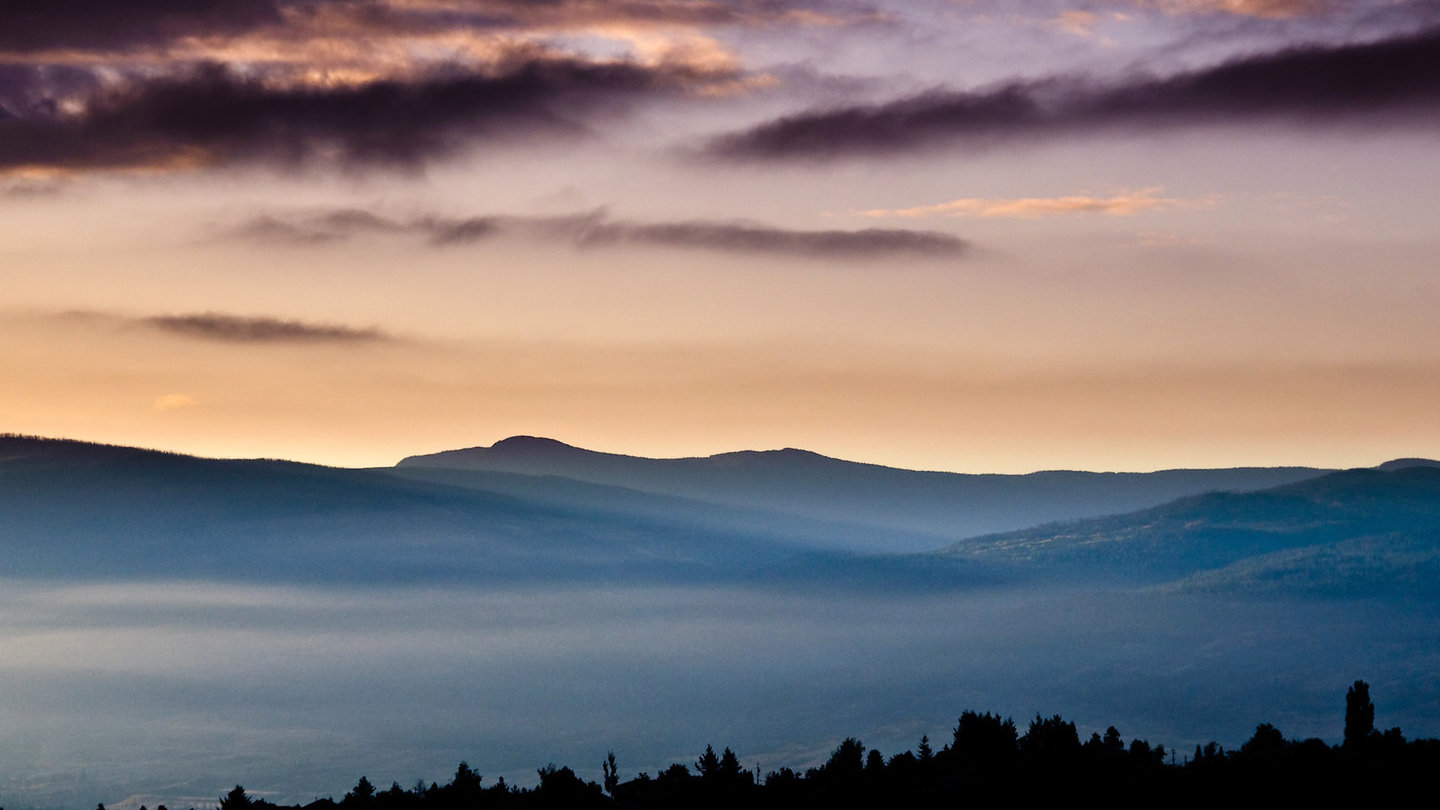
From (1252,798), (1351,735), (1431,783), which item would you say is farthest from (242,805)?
(1351,735)

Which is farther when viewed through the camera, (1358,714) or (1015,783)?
(1358,714)

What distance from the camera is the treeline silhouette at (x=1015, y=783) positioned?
102 metres

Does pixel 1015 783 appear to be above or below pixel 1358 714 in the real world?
below

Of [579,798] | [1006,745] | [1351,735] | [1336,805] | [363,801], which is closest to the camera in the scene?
[1336,805]

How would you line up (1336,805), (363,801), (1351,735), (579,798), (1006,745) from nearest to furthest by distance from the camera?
(1336,805), (579,798), (363,801), (1006,745), (1351,735)

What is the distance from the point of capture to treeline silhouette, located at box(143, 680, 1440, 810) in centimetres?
10206

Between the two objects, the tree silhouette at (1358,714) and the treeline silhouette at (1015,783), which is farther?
the tree silhouette at (1358,714)

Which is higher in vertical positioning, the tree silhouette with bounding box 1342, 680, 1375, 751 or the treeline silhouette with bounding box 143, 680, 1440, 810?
the tree silhouette with bounding box 1342, 680, 1375, 751

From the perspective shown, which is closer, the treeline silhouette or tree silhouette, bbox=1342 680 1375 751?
the treeline silhouette

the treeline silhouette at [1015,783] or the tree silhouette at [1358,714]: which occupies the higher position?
the tree silhouette at [1358,714]

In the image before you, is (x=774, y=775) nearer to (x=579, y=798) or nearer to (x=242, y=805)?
(x=579, y=798)

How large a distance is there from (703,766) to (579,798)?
425 inches

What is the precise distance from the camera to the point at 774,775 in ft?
382

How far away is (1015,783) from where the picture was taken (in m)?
108
